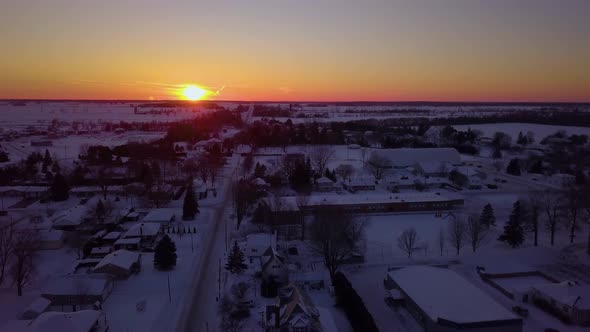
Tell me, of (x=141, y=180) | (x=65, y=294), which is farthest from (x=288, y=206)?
(x=141, y=180)

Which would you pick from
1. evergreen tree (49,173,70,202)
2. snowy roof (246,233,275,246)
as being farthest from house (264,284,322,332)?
evergreen tree (49,173,70,202)

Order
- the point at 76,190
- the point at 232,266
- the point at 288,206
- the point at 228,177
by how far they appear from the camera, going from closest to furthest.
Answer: the point at 232,266, the point at 288,206, the point at 76,190, the point at 228,177

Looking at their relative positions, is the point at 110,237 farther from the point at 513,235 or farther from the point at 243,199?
the point at 513,235

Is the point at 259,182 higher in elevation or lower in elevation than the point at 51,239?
higher

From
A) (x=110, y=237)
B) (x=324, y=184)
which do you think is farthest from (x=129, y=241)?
(x=324, y=184)

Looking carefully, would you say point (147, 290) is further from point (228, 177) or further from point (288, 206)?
point (228, 177)

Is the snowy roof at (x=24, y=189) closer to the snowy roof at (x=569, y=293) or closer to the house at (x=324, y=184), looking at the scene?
the house at (x=324, y=184)
